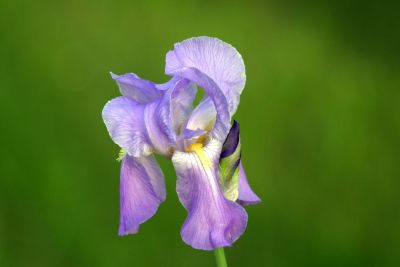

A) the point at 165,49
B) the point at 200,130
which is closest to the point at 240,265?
the point at 165,49

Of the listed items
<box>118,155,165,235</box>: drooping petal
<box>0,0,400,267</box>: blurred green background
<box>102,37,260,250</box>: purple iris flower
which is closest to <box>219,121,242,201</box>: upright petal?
<box>102,37,260,250</box>: purple iris flower

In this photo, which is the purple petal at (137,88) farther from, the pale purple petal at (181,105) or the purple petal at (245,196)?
the purple petal at (245,196)

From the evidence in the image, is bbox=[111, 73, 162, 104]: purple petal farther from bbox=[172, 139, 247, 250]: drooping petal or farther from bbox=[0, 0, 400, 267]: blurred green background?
bbox=[0, 0, 400, 267]: blurred green background

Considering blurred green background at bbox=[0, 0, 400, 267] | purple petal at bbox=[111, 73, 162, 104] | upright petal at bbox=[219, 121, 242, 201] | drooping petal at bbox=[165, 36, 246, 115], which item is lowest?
blurred green background at bbox=[0, 0, 400, 267]

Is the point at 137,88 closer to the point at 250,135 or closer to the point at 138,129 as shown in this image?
the point at 138,129

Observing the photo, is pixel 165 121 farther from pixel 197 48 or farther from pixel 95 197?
pixel 95 197

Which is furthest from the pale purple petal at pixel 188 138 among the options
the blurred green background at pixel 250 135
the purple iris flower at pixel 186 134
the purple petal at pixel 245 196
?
the blurred green background at pixel 250 135
